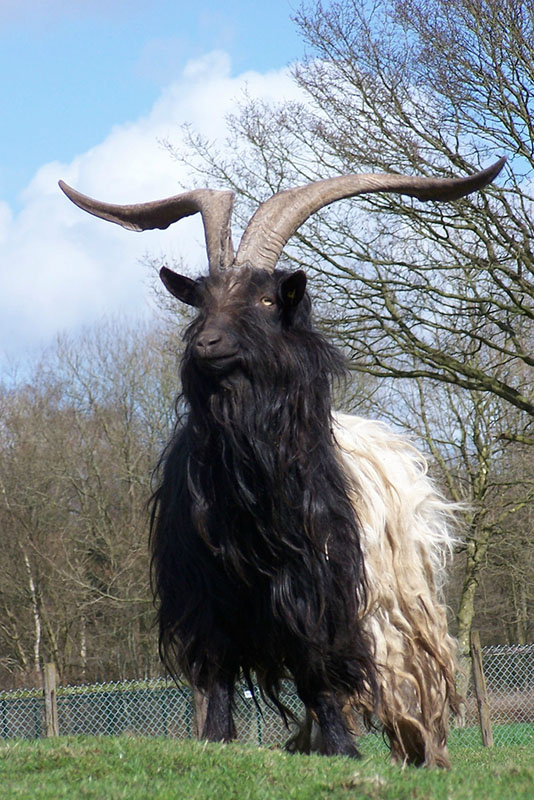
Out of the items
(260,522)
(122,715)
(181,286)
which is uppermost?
(181,286)

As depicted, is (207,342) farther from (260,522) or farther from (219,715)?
(219,715)

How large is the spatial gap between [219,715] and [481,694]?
9.61 m

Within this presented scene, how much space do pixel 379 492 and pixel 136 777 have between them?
8.81ft

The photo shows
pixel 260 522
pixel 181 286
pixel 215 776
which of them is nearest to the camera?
pixel 215 776

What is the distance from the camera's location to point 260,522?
15.1 ft

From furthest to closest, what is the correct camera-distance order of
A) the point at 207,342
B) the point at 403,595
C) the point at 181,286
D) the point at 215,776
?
the point at 403,595
the point at 181,286
the point at 207,342
the point at 215,776

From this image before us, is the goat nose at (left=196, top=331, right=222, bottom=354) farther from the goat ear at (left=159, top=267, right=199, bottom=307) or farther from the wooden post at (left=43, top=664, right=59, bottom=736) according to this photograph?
the wooden post at (left=43, top=664, right=59, bottom=736)

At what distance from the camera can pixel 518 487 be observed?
21.8m

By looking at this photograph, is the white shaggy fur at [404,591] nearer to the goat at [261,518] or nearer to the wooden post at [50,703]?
the goat at [261,518]

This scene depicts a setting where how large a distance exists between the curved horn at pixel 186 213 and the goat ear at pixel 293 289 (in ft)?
1.50

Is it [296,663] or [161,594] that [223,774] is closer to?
[296,663]

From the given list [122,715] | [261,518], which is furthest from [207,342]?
[122,715]

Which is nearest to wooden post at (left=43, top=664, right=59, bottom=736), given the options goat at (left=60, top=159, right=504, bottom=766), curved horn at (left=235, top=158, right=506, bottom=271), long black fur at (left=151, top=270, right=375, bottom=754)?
goat at (left=60, top=159, right=504, bottom=766)

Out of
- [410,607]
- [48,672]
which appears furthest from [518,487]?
[410,607]
